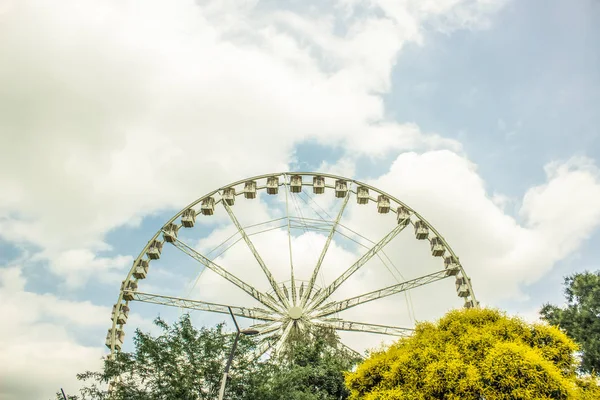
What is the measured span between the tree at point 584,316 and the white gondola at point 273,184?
1855 cm

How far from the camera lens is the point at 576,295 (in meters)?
32.4

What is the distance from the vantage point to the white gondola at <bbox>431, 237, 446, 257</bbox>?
32438 mm

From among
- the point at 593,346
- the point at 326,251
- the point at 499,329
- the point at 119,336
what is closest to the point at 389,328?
the point at 326,251

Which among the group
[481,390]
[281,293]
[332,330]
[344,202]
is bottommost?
[481,390]

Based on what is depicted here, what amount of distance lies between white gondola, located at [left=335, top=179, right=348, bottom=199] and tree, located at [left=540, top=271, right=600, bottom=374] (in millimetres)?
14623

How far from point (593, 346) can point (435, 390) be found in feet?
50.5

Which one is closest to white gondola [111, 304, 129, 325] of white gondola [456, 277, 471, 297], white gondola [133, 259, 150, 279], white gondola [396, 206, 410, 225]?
white gondola [133, 259, 150, 279]

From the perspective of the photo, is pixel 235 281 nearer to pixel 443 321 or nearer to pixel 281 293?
pixel 281 293

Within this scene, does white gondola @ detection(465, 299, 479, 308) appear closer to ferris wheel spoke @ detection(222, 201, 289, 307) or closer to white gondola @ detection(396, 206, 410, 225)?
white gondola @ detection(396, 206, 410, 225)

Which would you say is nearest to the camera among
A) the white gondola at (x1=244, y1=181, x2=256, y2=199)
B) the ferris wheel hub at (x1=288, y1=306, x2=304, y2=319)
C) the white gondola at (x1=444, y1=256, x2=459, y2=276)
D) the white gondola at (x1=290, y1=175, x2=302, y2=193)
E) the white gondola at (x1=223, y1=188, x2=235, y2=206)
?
the ferris wheel hub at (x1=288, y1=306, x2=304, y2=319)

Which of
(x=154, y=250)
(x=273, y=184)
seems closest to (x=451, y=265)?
(x=273, y=184)

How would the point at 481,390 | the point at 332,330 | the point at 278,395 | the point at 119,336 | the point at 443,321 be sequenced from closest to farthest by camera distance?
the point at 481,390
the point at 278,395
the point at 443,321
the point at 332,330
the point at 119,336

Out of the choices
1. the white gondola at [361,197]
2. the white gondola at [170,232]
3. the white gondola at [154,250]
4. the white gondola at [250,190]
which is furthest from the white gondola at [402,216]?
the white gondola at [154,250]

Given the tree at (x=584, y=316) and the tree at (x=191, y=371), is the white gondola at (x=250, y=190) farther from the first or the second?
the tree at (x=584, y=316)
